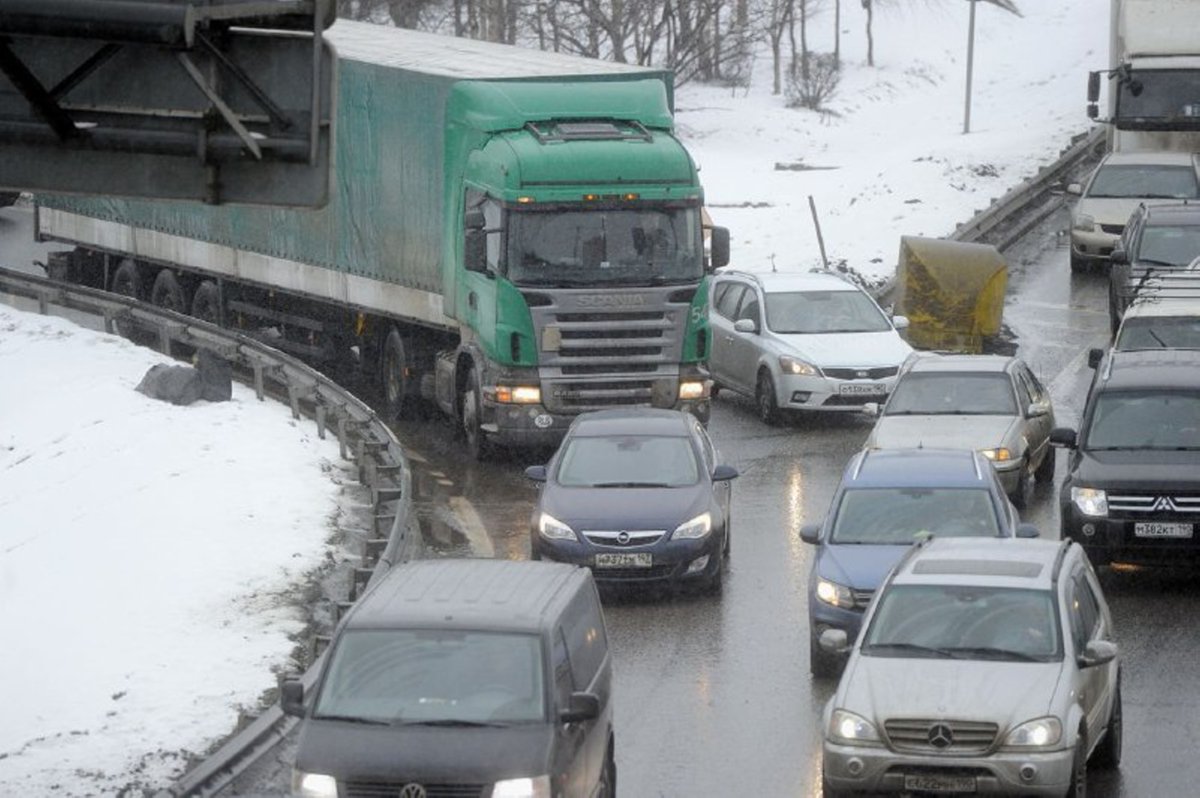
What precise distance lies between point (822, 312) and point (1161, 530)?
10.6 m

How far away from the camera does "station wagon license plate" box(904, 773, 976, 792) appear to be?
12.9m

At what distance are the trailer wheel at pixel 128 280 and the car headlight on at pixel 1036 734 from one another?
1008 inches

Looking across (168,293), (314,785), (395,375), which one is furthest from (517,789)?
(168,293)

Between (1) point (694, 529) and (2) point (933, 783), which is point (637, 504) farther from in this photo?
(2) point (933, 783)

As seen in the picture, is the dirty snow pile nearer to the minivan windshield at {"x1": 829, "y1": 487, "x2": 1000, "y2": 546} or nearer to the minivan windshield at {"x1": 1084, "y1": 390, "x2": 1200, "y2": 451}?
the minivan windshield at {"x1": 829, "y1": 487, "x2": 1000, "y2": 546}

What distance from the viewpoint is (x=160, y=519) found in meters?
22.4

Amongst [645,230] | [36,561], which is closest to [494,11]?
[645,230]

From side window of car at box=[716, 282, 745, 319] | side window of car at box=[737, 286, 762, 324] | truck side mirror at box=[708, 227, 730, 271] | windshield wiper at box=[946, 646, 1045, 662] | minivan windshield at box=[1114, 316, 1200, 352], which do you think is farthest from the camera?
side window of car at box=[716, 282, 745, 319]

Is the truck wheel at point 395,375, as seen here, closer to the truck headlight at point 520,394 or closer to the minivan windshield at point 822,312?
the truck headlight at point 520,394

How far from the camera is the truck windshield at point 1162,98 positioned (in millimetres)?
39844

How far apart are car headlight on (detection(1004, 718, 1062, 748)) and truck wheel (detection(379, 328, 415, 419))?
16.6 metres

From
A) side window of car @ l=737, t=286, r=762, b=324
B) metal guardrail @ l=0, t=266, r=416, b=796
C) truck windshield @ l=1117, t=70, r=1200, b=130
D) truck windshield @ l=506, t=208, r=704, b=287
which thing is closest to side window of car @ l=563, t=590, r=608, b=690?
metal guardrail @ l=0, t=266, r=416, b=796

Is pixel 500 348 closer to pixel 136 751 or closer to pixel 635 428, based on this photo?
pixel 635 428

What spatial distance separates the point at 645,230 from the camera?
25.3 metres
